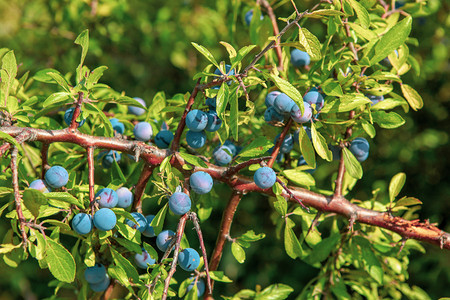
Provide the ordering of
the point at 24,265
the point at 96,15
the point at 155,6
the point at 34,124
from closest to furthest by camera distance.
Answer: the point at 34,124, the point at 96,15, the point at 155,6, the point at 24,265

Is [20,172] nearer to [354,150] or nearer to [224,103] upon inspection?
[224,103]

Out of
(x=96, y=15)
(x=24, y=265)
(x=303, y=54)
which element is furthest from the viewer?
(x=24, y=265)

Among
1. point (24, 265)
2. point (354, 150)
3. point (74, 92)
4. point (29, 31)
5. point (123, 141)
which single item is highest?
point (74, 92)

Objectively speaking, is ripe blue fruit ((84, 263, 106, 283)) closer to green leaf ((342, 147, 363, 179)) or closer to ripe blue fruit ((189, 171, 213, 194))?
ripe blue fruit ((189, 171, 213, 194))

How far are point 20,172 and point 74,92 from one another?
0.25 m

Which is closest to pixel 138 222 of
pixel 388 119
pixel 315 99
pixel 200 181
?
pixel 200 181

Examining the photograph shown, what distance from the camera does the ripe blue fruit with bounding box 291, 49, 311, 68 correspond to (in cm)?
138

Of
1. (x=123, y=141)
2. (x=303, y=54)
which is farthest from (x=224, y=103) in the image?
(x=303, y=54)

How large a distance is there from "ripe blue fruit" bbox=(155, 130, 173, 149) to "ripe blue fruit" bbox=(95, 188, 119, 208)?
Result: 192 millimetres

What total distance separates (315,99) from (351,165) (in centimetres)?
20

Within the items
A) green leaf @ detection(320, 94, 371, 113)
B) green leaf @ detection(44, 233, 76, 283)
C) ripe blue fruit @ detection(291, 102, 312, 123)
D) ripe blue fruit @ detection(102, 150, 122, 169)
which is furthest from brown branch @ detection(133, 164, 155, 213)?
green leaf @ detection(320, 94, 371, 113)

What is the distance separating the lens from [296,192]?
1.13 metres

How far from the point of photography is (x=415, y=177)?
2424mm

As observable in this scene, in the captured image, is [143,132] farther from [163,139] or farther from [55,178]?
[55,178]
